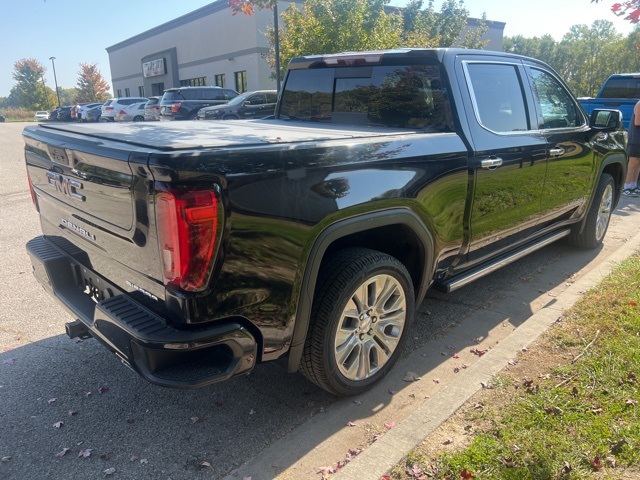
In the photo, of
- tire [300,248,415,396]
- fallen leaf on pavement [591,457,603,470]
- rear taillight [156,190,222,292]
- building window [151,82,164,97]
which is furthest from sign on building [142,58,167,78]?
fallen leaf on pavement [591,457,603,470]

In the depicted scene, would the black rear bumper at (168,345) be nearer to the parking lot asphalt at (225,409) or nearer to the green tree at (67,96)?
the parking lot asphalt at (225,409)

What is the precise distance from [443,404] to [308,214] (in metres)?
1.35

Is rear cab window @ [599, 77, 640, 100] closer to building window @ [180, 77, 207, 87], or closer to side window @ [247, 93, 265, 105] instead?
side window @ [247, 93, 265, 105]

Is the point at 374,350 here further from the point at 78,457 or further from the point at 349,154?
the point at 78,457

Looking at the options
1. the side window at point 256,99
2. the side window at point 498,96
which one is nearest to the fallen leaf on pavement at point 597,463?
the side window at point 498,96

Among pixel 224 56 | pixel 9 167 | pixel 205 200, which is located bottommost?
pixel 9 167

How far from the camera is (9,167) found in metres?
13.1

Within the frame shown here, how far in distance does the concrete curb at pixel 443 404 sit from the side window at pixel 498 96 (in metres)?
1.48

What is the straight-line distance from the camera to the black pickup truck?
215cm

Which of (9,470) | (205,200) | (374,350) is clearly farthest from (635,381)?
(9,470)

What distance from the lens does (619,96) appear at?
501 inches

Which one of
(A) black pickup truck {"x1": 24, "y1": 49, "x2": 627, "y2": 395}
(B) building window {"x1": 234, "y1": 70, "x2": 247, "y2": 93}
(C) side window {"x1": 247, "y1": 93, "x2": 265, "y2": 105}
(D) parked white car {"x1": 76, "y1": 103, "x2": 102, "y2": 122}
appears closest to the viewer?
(A) black pickup truck {"x1": 24, "y1": 49, "x2": 627, "y2": 395}

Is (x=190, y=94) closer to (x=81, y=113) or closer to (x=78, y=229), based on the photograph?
(x=81, y=113)

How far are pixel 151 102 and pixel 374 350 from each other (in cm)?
2308
